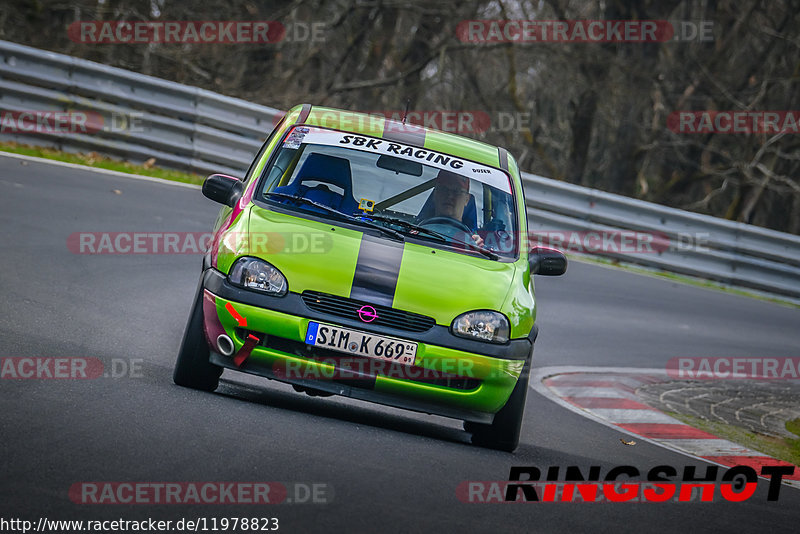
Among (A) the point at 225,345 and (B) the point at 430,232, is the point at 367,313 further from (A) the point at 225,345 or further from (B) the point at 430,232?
(B) the point at 430,232

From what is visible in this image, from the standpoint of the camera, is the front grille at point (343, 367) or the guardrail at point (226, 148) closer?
the front grille at point (343, 367)

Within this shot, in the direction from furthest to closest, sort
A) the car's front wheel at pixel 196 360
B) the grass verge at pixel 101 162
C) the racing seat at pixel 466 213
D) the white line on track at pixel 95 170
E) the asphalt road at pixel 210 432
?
the grass verge at pixel 101 162, the white line on track at pixel 95 170, the racing seat at pixel 466 213, the car's front wheel at pixel 196 360, the asphalt road at pixel 210 432

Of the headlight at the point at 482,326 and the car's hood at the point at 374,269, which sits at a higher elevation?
the car's hood at the point at 374,269

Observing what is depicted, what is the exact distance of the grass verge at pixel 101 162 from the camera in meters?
15.3

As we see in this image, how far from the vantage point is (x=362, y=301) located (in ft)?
20.2

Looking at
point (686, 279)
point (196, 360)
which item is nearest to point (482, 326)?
point (196, 360)

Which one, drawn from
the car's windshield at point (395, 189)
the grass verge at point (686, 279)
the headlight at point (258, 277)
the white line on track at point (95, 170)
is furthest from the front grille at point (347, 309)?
the grass verge at point (686, 279)

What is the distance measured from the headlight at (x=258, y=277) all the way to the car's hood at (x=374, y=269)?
1.6 inches

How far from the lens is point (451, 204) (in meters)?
7.20

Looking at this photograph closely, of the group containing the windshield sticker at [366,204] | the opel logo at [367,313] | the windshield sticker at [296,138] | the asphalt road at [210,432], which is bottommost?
the asphalt road at [210,432]

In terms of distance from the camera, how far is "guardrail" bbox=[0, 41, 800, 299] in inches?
623

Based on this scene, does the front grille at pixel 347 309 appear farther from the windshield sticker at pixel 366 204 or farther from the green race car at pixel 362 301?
the windshield sticker at pixel 366 204

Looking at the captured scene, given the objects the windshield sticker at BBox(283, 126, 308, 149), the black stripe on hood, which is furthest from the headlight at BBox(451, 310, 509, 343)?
the windshield sticker at BBox(283, 126, 308, 149)

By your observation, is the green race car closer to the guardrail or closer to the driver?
the driver
